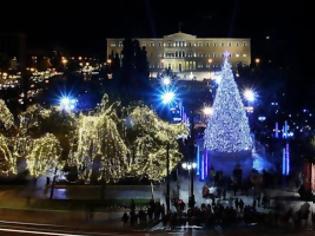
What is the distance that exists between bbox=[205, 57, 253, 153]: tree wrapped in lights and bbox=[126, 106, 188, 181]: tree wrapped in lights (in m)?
4.94

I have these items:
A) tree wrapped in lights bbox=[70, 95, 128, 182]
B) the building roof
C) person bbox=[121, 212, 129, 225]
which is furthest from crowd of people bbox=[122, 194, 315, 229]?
the building roof

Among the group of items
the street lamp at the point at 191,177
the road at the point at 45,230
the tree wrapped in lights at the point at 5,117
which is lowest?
the road at the point at 45,230

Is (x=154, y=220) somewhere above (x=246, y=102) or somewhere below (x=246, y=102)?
below

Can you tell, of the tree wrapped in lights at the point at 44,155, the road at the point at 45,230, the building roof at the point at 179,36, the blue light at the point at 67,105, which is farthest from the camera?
the building roof at the point at 179,36

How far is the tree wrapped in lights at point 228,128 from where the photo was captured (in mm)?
38062

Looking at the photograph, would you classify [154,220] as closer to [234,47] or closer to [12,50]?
[12,50]

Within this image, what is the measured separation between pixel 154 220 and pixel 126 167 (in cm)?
606

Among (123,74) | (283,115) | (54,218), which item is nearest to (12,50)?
(123,74)

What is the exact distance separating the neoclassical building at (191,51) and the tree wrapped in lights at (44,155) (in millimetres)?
107449

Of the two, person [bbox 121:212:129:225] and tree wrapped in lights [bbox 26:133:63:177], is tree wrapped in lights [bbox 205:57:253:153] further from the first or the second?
person [bbox 121:212:129:225]

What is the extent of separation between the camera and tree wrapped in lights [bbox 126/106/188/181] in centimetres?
3253

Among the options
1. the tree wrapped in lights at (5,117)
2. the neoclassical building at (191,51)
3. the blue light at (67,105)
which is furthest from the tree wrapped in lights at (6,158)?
A: the neoclassical building at (191,51)

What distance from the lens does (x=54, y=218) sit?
2666cm

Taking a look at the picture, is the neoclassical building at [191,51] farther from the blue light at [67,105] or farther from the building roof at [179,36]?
the blue light at [67,105]
